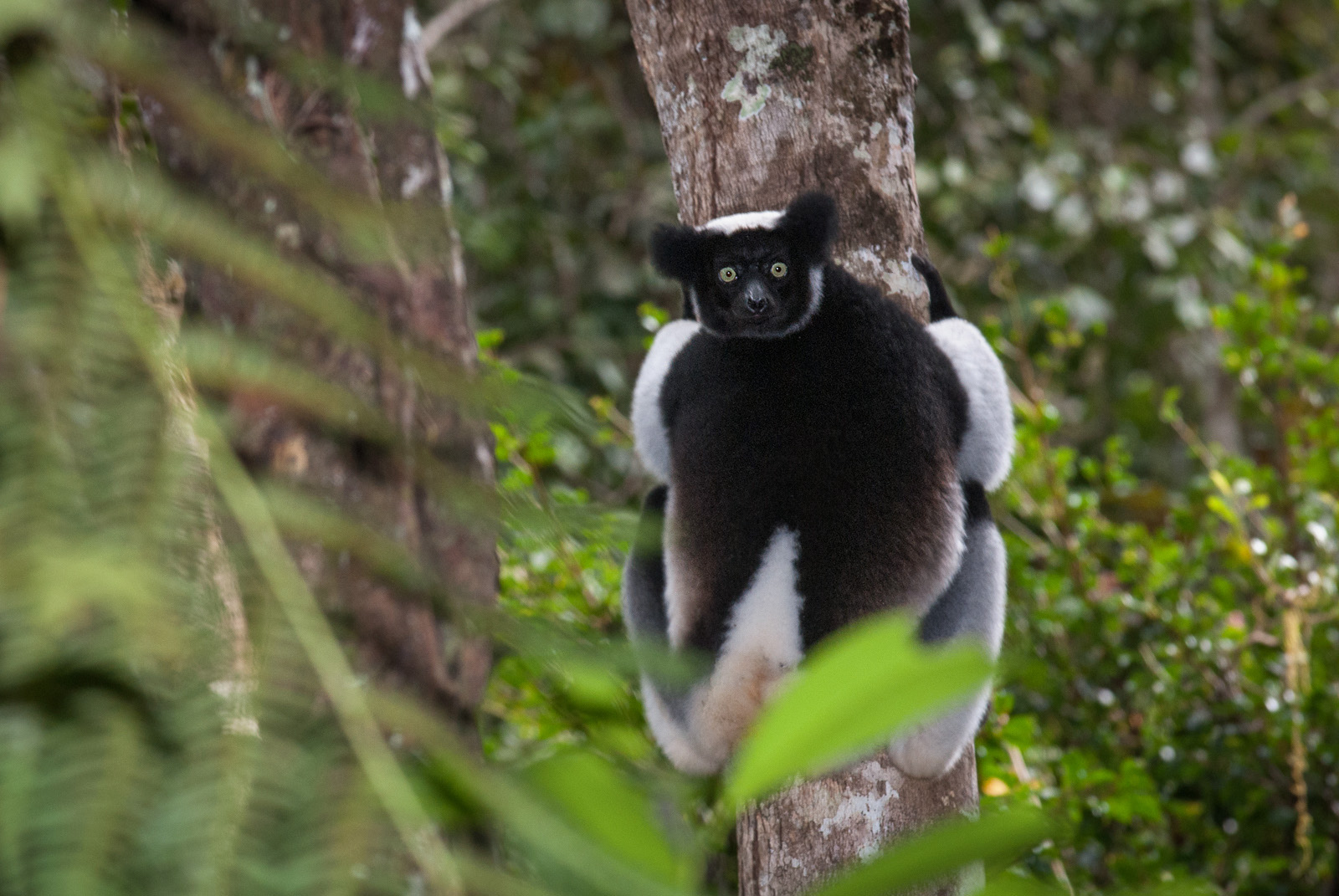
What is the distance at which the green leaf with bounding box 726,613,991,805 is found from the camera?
1.11 feet

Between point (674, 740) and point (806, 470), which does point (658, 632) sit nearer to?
point (674, 740)

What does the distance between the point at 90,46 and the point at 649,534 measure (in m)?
0.34

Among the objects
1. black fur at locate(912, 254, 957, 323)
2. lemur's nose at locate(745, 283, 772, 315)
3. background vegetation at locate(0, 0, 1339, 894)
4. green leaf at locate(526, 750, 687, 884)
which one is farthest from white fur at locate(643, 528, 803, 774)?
green leaf at locate(526, 750, 687, 884)

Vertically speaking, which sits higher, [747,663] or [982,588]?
[747,663]

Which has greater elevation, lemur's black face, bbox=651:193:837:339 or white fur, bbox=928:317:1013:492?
lemur's black face, bbox=651:193:837:339

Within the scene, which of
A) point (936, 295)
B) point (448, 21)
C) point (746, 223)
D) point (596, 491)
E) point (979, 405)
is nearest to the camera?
point (746, 223)

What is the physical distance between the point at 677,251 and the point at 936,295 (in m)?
0.66

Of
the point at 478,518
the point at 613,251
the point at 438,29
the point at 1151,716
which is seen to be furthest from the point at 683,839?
the point at 613,251

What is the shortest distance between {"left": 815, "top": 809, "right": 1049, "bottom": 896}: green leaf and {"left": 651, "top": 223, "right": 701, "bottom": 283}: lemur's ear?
→ 2.08 metres

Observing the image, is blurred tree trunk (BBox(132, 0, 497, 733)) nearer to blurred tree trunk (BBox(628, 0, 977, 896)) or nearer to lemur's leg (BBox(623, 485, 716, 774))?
lemur's leg (BBox(623, 485, 716, 774))

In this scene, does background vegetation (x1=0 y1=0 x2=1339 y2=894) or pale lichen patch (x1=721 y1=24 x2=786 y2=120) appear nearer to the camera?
background vegetation (x1=0 y1=0 x2=1339 y2=894)

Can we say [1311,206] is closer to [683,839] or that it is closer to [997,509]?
[997,509]

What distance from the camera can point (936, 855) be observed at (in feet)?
1.16

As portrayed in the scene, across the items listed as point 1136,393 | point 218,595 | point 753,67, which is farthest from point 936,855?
point 1136,393
